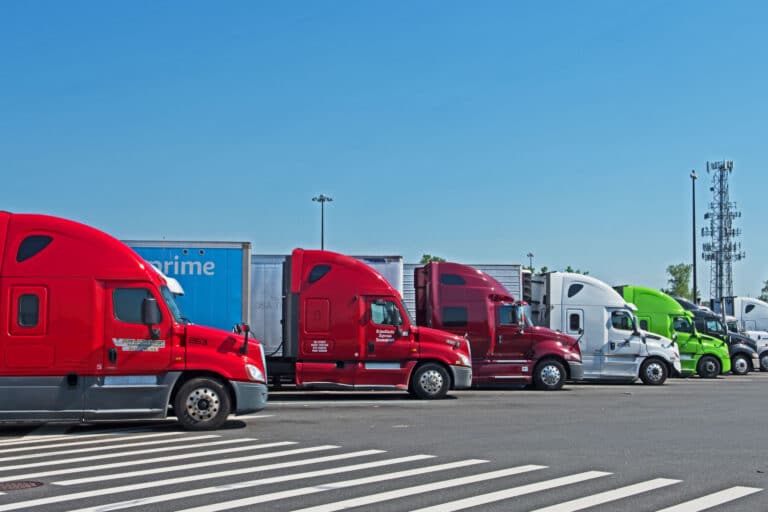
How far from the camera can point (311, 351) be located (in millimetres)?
20250

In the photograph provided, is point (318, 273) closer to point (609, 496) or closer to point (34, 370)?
point (34, 370)

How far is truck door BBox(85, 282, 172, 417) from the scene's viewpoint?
13.7 meters

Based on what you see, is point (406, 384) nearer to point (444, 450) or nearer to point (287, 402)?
point (287, 402)

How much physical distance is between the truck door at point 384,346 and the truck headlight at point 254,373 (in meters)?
5.87

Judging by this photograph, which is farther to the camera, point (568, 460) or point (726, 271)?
point (726, 271)

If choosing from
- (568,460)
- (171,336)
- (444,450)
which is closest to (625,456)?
(568,460)

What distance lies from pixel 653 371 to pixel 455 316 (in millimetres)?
7008

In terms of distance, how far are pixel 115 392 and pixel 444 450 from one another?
5.00 m

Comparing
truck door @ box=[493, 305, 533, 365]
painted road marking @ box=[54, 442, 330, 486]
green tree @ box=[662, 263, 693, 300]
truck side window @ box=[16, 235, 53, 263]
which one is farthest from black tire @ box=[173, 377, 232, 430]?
green tree @ box=[662, 263, 693, 300]

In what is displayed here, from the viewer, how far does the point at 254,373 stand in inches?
566

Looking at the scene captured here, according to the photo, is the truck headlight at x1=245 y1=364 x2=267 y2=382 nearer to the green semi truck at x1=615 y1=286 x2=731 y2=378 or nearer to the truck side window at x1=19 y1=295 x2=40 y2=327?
the truck side window at x1=19 y1=295 x2=40 y2=327

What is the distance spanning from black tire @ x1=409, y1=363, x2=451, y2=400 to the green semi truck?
10488mm

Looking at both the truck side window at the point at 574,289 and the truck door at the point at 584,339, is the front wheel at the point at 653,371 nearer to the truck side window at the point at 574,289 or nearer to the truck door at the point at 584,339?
the truck door at the point at 584,339

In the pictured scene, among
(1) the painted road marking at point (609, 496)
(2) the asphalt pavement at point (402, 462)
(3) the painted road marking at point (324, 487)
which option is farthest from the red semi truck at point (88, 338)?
(1) the painted road marking at point (609, 496)
